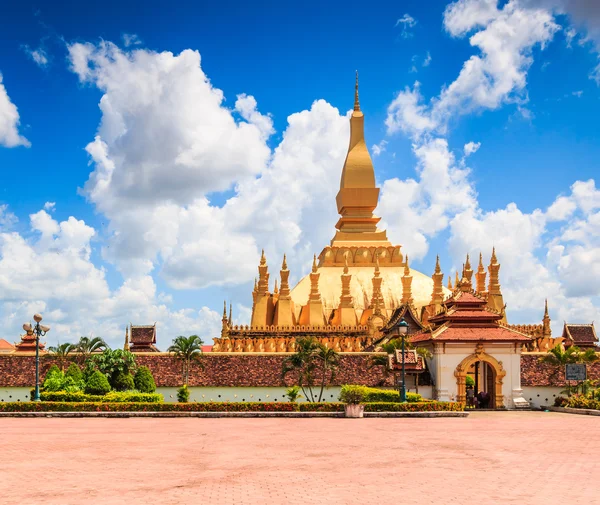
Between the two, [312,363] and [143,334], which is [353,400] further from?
[143,334]

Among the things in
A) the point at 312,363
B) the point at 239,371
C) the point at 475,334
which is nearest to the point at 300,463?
the point at 475,334

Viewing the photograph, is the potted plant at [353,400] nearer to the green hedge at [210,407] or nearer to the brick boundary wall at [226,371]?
the green hedge at [210,407]

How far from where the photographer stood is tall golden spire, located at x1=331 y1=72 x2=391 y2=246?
6147cm

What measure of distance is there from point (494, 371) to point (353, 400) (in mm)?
7772

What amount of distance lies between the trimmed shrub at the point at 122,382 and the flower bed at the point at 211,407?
6586 mm

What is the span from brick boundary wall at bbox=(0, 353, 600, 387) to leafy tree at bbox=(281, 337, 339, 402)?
1.06 m

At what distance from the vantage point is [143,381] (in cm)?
3634

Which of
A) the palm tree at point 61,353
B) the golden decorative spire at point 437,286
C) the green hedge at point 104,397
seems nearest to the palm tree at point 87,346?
the palm tree at point 61,353

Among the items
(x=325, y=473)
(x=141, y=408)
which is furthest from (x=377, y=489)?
(x=141, y=408)

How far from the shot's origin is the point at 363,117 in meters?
64.8

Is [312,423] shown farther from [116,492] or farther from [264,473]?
[116,492]

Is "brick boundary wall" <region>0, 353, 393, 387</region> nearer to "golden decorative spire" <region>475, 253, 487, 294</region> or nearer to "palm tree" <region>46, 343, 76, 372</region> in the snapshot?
"palm tree" <region>46, 343, 76, 372</region>

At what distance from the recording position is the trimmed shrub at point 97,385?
31.4 meters

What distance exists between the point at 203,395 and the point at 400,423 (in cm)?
1802
